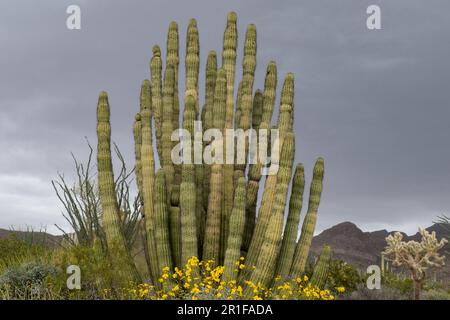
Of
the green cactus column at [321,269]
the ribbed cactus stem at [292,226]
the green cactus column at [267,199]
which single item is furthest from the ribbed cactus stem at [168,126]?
the green cactus column at [321,269]

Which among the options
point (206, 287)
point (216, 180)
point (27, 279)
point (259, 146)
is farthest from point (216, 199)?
point (27, 279)

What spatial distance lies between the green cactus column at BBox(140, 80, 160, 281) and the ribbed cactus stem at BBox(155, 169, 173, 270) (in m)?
0.27

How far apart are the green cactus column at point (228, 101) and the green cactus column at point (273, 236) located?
904 mm

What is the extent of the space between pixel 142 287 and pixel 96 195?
182 inches

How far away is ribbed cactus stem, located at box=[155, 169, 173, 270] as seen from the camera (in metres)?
10.8

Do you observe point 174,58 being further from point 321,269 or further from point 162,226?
point 321,269

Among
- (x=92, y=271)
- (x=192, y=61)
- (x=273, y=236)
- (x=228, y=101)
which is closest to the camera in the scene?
(x=92, y=271)

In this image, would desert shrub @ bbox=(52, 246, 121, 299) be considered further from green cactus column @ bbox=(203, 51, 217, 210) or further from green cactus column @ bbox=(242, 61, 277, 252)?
green cactus column @ bbox=(242, 61, 277, 252)

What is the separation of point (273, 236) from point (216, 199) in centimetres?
129

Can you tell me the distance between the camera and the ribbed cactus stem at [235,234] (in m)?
10.4

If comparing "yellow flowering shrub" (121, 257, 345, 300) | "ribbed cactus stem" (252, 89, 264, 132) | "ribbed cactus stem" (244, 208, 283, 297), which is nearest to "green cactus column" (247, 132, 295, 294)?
"ribbed cactus stem" (244, 208, 283, 297)

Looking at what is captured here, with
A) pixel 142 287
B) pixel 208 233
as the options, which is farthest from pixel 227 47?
pixel 142 287

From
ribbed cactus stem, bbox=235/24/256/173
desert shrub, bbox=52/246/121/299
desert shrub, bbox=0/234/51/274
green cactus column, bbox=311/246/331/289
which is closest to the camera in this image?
desert shrub, bbox=52/246/121/299

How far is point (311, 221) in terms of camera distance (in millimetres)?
11219
